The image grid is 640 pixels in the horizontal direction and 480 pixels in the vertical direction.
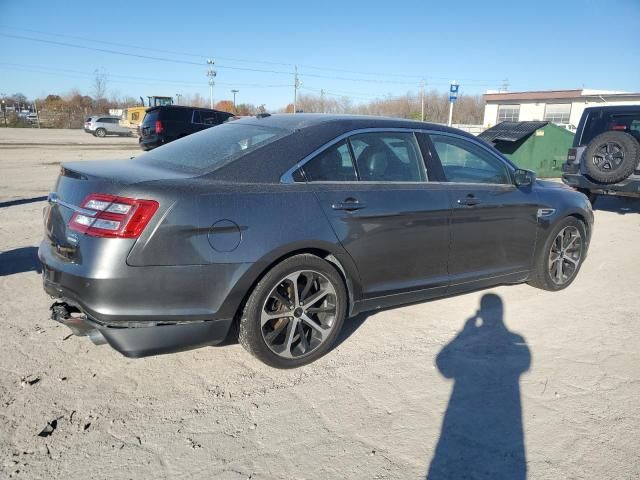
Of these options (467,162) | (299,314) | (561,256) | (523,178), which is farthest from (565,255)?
(299,314)

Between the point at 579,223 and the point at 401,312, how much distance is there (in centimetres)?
229

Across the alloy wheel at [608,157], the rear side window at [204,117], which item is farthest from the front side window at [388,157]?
the rear side window at [204,117]

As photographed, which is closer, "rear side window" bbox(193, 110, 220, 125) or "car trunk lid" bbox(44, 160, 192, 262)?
"car trunk lid" bbox(44, 160, 192, 262)

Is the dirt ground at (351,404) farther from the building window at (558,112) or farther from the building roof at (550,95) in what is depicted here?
the building window at (558,112)

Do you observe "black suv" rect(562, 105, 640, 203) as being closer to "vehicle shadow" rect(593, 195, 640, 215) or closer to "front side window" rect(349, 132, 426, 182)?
"vehicle shadow" rect(593, 195, 640, 215)

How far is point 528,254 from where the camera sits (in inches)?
178

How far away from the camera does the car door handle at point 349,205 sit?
3.19m

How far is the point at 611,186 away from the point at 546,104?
4098 centimetres

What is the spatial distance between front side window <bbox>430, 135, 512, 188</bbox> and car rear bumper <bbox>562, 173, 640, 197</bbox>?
4.95 metres

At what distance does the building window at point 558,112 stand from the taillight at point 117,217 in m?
47.1

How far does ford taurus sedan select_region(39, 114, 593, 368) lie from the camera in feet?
8.43

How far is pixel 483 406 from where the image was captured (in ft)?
9.31

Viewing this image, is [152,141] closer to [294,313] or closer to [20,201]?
[20,201]

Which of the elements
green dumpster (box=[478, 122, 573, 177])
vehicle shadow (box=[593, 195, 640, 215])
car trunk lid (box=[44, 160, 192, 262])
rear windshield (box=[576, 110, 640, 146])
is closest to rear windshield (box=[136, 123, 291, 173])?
car trunk lid (box=[44, 160, 192, 262])
